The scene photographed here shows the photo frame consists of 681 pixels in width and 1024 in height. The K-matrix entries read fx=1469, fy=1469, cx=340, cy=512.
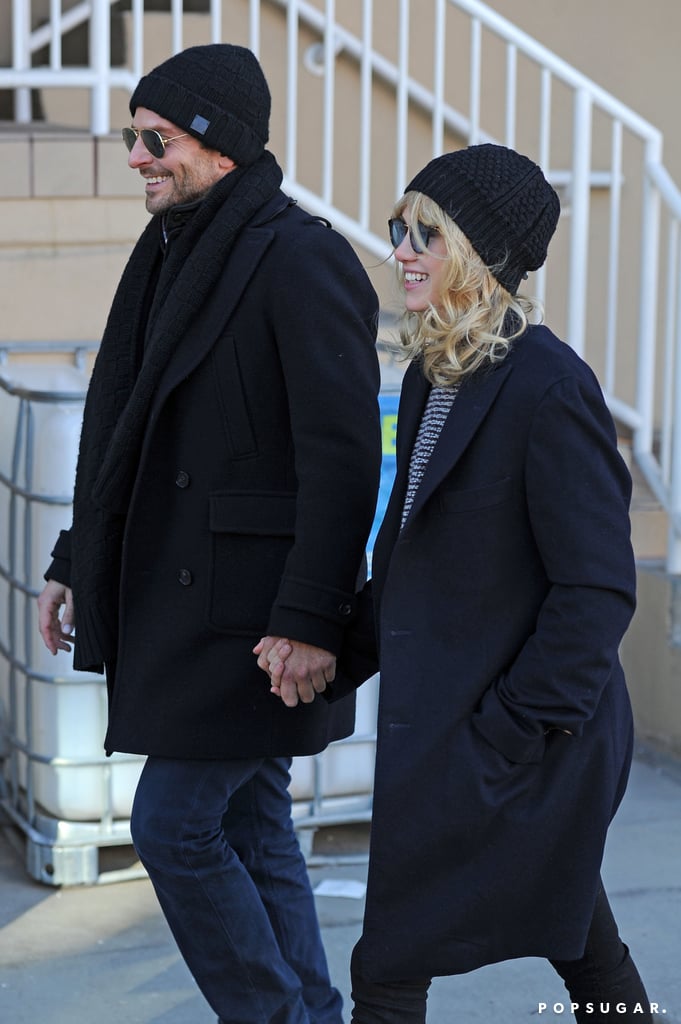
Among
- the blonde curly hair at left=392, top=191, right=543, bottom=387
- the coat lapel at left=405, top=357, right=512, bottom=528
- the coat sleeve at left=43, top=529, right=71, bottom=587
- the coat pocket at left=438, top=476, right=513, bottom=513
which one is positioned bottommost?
the coat sleeve at left=43, top=529, right=71, bottom=587

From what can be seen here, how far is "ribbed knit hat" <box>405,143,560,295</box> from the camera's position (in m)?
2.07

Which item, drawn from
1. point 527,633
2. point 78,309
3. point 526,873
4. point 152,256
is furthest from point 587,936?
point 78,309

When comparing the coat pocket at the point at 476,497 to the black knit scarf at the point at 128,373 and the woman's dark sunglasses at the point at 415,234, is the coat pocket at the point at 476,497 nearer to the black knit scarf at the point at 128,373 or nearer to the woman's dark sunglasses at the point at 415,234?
the woman's dark sunglasses at the point at 415,234

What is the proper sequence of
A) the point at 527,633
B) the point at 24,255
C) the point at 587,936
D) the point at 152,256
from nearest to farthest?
the point at 527,633 → the point at 587,936 → the point at 152,256 → the point at 24,255

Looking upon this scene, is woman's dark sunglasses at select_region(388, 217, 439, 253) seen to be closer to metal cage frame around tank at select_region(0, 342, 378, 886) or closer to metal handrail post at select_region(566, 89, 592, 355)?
metal cage frame around tank at select_region(0, 342, 378, 886)

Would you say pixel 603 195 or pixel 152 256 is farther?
pixel 603 195

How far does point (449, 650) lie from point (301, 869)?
79 centimetres

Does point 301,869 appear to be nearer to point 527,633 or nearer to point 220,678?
point 220,678

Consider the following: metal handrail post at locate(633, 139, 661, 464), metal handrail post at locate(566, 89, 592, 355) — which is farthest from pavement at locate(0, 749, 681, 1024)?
metal handrail post at locate(566, 89, 592, 355)

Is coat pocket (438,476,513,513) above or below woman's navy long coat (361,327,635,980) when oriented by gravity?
above

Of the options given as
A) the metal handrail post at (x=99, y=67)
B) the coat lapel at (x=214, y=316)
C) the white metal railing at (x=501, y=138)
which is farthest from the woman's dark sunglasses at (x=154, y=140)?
the white metal railing at (x=501, y=138)

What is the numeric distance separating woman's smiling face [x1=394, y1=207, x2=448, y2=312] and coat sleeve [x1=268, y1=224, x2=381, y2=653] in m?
0.27

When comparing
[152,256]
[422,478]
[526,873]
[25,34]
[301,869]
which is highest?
[25,34]

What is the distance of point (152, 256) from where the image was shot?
2.61 m
